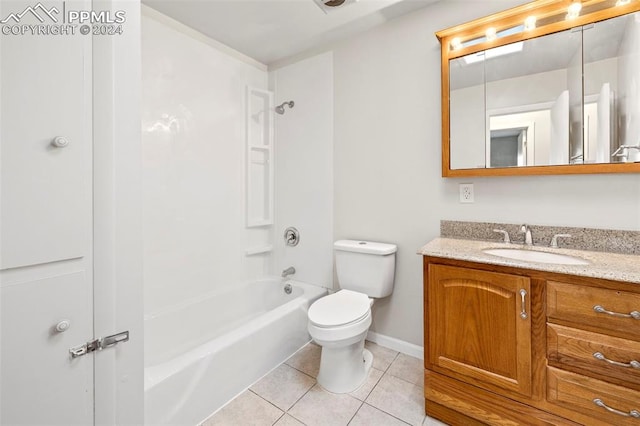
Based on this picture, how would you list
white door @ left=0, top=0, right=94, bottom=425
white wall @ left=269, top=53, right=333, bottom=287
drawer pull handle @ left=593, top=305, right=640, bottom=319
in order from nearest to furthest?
white door @ left=0, top=0, right=94, bottom=425 → drawer pull handle @ left=593, top=305, right=640, bottom=319 → white wall @ left=269, top=53, right=333, bottom=287

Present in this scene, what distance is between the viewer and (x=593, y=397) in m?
1.05

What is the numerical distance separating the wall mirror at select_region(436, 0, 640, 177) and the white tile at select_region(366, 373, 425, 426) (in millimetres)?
1299

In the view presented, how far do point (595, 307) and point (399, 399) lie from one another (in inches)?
40.8

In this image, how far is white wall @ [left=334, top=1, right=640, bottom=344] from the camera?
1611mm

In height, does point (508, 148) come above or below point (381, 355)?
above

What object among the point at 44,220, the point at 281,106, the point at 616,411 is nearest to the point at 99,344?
the point at 44,220

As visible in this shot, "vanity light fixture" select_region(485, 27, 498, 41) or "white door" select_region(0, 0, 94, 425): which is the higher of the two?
"vanity light fixture" select_region(485, 27, 498, 41)

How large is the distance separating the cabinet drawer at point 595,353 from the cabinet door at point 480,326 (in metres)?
0.09

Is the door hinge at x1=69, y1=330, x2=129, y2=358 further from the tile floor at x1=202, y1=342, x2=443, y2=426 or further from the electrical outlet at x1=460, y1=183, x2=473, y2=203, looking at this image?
the electrical outlet at x1=460, y1=183, x2=473, y2=203

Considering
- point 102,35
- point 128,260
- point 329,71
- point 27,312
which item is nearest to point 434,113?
point 329,71

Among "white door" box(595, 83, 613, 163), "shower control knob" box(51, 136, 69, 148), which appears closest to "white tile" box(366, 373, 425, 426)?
"white door" box(595, 83, 613, 163)

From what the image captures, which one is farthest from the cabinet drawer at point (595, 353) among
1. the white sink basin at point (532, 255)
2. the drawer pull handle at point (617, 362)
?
the white sink basin at point (532, 255)

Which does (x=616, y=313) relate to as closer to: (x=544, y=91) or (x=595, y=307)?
(x=595, y=307)

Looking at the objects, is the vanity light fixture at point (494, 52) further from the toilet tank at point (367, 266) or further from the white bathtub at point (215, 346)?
the white bathtub at point (215, 346)
